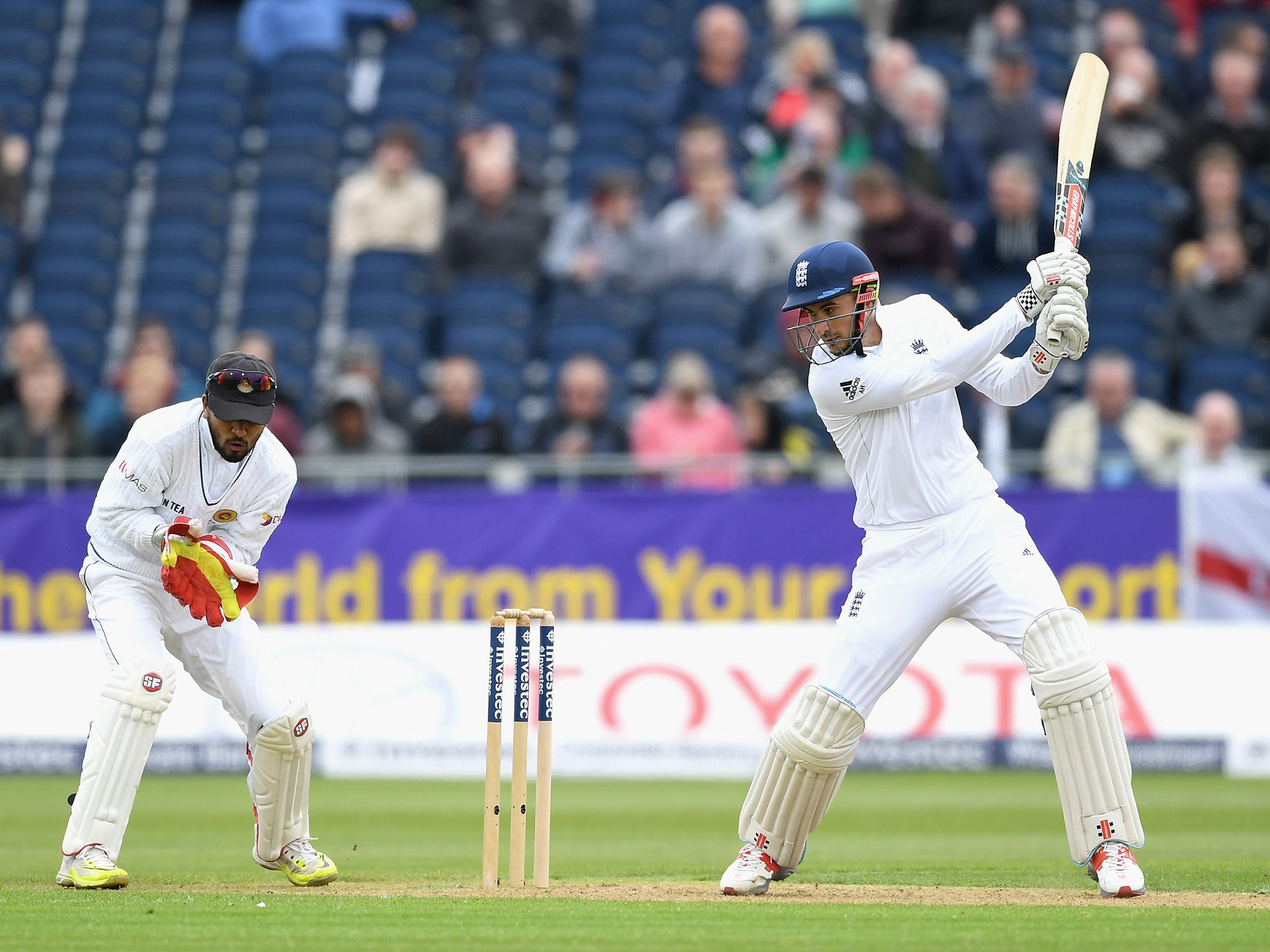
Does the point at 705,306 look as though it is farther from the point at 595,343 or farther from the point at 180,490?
the point at 180,490

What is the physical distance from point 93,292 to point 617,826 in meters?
8.97

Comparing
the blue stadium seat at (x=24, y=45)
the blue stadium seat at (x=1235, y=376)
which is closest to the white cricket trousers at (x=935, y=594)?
the blue stadium seat at (x=1235, y=376)

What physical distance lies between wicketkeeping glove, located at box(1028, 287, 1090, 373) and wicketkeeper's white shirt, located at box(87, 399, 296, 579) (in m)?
2.97

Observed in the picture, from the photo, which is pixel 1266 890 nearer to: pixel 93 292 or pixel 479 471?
pixel 479 471

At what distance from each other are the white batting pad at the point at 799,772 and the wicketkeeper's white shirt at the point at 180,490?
86.5 inches

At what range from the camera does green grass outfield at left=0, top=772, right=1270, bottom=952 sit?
5883mm

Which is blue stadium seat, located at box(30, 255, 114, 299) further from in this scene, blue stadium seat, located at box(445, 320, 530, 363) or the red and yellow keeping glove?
the red and yellow keeping glove

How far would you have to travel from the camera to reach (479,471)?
13.4m

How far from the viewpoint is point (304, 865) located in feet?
24.3

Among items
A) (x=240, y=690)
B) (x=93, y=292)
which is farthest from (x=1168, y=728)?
(x=93, y=292)

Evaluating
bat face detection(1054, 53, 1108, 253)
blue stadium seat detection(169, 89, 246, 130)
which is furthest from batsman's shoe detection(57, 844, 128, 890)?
blue stadium seat detection(169, 89, 246, 130)

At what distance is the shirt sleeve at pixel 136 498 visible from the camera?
23.3 feet

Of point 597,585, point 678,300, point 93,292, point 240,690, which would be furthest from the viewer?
point 93,292

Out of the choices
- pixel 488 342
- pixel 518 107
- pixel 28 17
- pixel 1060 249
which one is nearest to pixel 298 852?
pixel 1060 249
